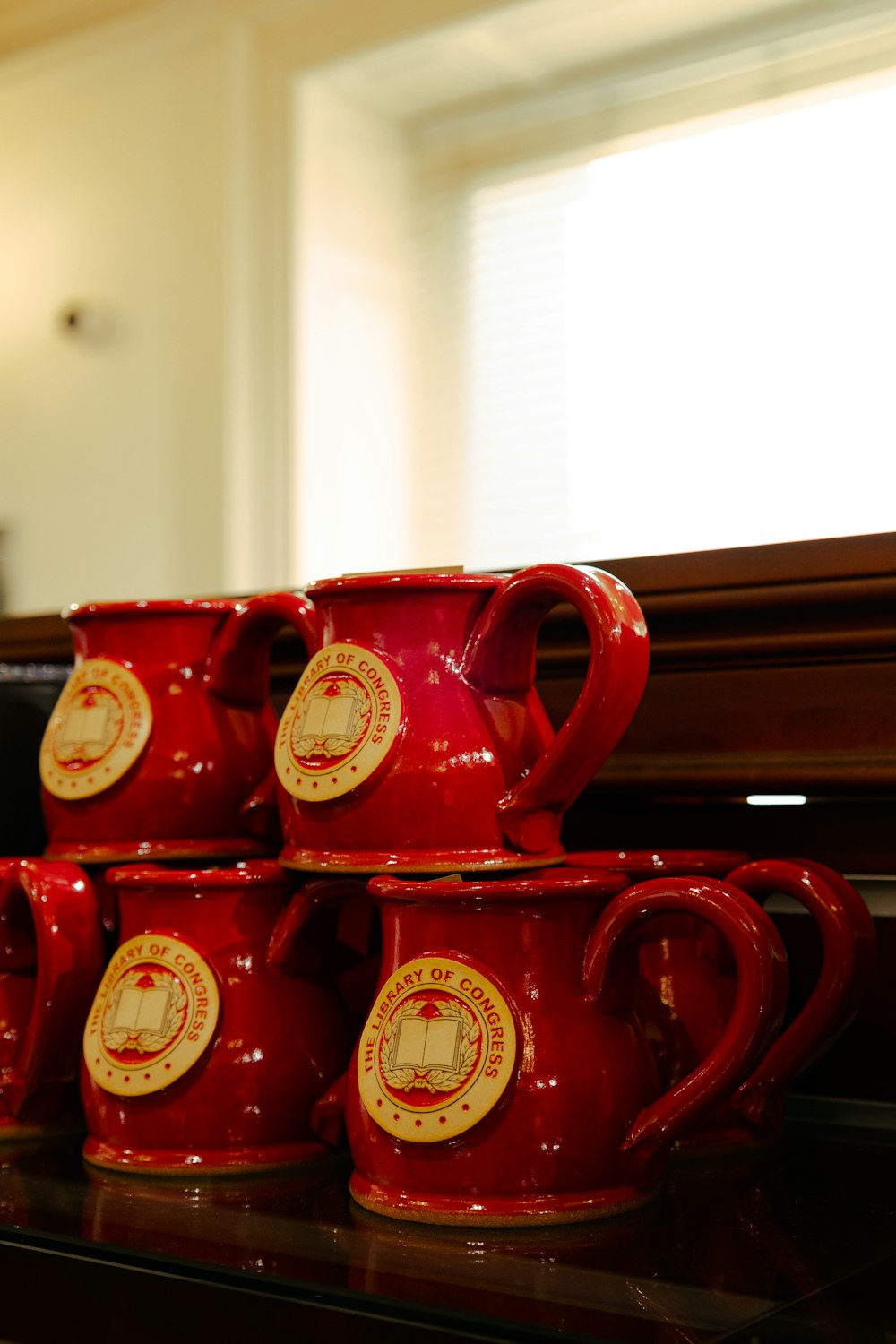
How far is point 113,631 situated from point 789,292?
1.33 m

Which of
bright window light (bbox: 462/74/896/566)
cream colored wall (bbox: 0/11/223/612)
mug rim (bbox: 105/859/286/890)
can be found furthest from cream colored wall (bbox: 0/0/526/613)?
mug rim (bbox: 105/859/286/890)

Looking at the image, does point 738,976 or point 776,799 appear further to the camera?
point 776,799

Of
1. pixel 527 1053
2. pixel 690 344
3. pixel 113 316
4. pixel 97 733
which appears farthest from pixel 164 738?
pixel 113 316

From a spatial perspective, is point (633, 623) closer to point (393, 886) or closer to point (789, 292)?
point (393, 886)

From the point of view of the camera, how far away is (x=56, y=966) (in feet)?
1.98

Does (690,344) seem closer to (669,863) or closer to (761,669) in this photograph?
(761,669)

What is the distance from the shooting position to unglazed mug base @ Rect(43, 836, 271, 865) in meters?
0.64

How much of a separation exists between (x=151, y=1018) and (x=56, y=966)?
0.18 feet

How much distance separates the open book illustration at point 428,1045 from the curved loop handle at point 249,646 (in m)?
0.19

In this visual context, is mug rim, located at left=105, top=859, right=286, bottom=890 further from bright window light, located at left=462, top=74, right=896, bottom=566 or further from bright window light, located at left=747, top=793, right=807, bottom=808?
bright window light, located at left=462, top=74, right=896, bottom=566

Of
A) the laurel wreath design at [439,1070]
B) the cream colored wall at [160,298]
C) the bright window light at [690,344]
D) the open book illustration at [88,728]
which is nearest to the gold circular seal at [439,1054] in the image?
the laurel wreath design at [439,1070]

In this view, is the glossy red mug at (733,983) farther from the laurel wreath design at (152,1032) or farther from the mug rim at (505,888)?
the laurel wreath design at (152,1032)

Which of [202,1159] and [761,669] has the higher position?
[761,669]

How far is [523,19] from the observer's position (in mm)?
1845
